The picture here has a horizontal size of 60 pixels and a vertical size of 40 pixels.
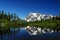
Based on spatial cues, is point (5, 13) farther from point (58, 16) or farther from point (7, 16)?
point (58, 16)

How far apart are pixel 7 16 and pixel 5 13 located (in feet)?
16.9

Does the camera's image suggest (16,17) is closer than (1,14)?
No

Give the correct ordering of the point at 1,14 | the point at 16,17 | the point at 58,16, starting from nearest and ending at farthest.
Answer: the point at 1,14 → the point at 58,16 → the point at 16,17

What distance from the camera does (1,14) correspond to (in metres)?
158

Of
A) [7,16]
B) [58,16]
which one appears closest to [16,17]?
[7,16]

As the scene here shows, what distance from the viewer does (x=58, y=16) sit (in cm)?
16988

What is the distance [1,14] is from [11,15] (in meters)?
18.2

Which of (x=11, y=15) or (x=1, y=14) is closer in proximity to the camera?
(x=1, y=14)

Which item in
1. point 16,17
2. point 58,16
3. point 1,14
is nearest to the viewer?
point 1,14

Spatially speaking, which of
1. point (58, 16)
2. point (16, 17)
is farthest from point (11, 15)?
point (58, 16)

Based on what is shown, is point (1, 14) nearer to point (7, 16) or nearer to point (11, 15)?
point (7, 16)

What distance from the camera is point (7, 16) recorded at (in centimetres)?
16288

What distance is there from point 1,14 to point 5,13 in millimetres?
8477

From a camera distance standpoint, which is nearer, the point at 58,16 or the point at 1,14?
the point at 1,14
